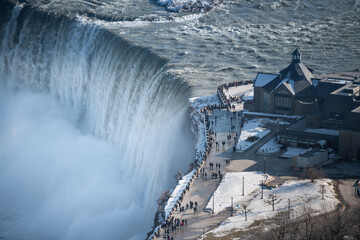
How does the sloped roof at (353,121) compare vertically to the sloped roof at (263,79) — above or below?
below

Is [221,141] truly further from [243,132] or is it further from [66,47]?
[66,47]

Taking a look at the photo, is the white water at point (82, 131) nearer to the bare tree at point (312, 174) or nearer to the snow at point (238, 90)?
the snow at point (238, 90)

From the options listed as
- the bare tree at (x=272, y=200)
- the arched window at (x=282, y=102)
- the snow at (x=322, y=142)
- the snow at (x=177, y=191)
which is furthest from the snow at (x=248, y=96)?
the bare tree at (x=272, y=200)

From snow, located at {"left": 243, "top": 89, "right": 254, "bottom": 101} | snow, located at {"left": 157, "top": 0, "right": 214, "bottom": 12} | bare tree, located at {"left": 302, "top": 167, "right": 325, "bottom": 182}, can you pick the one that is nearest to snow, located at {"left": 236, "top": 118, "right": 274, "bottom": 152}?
snow, located at {"left": 243, "top": 89, "right": 254, "bottom": 101}

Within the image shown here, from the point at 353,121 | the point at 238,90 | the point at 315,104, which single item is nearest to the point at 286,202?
the point at 353,121

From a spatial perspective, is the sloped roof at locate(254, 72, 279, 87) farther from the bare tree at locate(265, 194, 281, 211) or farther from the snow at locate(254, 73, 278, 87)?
the bare tree at locate(265, 194, 281, 211)

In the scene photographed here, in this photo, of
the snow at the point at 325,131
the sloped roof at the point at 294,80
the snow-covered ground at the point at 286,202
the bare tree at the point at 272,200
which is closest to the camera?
the snow-covered ground at the point at 286,202

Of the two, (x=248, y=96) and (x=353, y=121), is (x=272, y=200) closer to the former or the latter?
(x=353, y=121)

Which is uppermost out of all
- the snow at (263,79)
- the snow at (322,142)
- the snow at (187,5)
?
the snow at (187,5)
